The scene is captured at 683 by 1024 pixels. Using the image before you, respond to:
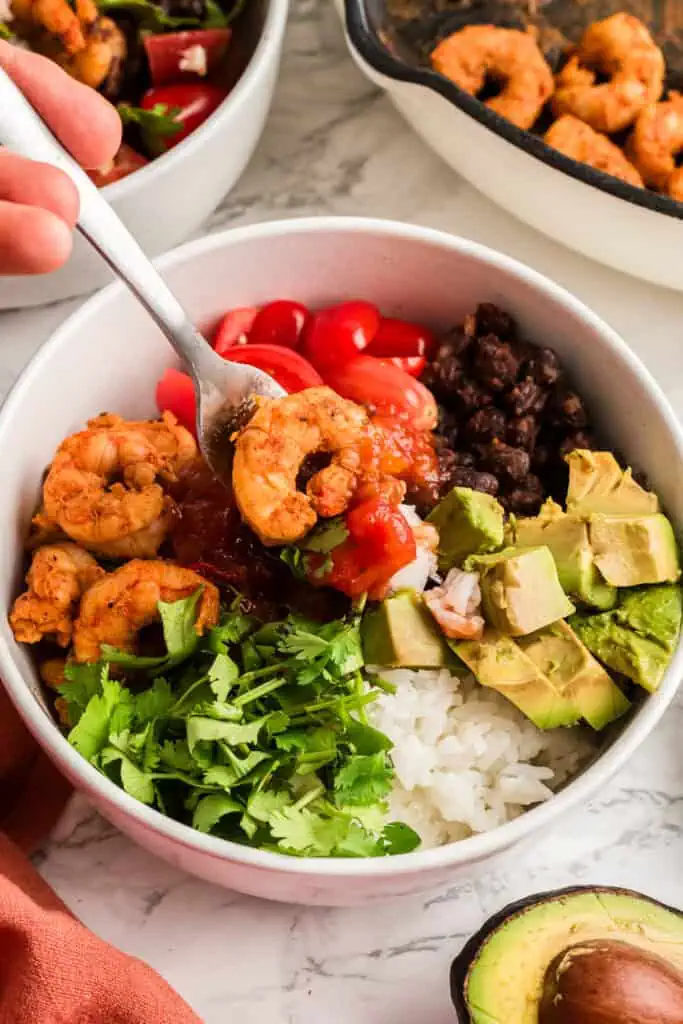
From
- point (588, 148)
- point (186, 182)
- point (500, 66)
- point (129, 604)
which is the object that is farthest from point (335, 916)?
point (500, 66)

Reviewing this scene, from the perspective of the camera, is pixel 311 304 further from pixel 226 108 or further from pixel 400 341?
pixel 226 108

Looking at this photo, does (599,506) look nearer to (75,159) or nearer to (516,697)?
(516,697)

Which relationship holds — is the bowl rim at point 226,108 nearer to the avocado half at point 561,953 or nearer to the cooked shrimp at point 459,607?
the cooked shrimp at point 459,607

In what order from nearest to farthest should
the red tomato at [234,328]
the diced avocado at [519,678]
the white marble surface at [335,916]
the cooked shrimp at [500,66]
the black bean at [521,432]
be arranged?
the diced avocado at [519,678]
the white marble surface at [335,916]
the black bean at [521,432]
the red tomato at [234,328]
the cooked shrimp at [500,66]

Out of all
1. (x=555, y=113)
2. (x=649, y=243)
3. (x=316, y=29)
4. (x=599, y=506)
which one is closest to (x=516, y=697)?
(x=599, y=506)

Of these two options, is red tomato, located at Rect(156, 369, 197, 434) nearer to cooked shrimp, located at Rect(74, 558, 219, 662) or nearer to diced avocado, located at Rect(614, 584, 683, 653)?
cooked shrimp, located at Rect(74, 558, 219, 662)

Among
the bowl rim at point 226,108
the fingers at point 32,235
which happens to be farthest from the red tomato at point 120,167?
the fingers at point 32,235
